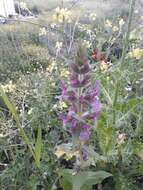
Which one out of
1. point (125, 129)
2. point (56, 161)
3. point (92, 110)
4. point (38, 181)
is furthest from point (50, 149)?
point (92, 110)

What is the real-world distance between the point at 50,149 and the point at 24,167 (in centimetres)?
14

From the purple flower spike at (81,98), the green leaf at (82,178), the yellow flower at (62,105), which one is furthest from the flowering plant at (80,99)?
the yellow flower at (62,105)

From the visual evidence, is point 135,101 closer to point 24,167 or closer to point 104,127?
point 104,127

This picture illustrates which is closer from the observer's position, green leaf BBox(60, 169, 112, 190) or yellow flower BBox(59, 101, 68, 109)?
green leaf BBox(60, 169, 112, 190)

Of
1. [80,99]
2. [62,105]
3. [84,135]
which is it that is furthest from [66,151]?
[62,105]

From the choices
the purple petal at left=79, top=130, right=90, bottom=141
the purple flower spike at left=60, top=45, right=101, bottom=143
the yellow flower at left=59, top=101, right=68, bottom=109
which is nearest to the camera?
the purple flower spike at left=60, top=45, right=101, bottom=143

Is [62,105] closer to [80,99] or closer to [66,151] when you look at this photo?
[66,151]

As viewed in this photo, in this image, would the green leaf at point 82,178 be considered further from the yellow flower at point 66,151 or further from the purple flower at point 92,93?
the purple flower at point 92,93

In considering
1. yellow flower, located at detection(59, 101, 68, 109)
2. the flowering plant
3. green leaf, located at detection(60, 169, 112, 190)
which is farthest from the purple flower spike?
yellow flower, located at detection(59, 101, 68, 109)

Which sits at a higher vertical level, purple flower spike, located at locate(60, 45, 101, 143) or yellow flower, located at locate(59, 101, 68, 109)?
purple flower spike, located at locate(60, 45, 101, 143)

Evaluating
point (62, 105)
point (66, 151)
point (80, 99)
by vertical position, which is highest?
point (80, 99)

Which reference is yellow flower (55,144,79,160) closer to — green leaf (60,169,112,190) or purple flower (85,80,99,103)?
green leaf (60,169,112,190)

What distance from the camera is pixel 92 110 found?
1.25 metres

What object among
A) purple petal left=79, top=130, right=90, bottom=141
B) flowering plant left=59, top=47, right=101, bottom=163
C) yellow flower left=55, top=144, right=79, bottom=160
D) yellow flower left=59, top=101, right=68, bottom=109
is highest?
flowering plant left=59, top=47, right=101, bottom=163
